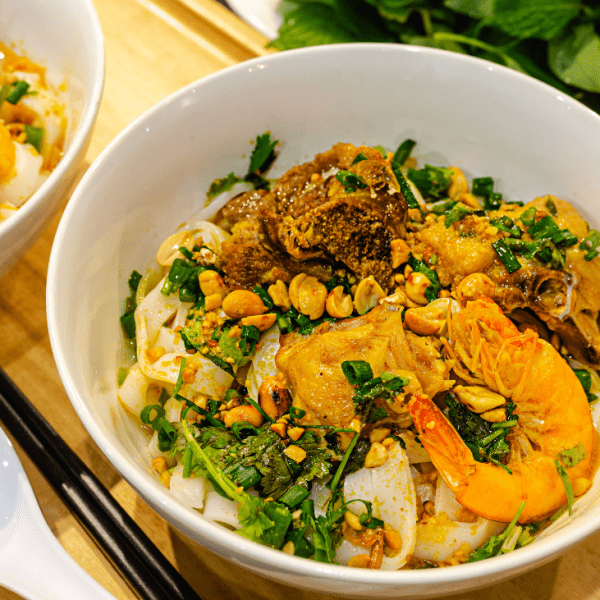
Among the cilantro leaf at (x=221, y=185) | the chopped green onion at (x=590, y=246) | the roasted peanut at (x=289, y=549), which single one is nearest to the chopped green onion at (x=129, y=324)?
the cilantro leaf at (x=221, y=185)

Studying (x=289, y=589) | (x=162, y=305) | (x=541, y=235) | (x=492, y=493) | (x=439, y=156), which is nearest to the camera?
(x=492, y=493)

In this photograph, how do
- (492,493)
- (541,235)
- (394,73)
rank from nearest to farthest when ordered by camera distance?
(492,493), (541,235), (394,73)

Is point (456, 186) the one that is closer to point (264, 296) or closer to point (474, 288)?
point (474, 288)

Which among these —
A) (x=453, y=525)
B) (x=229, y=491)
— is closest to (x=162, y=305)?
(x=229, y=491)

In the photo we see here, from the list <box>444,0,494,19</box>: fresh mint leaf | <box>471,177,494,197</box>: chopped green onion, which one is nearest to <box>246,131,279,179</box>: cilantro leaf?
<box>471,177,494,197</box>: chopped green onion

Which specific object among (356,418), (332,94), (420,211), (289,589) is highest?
(332,94)

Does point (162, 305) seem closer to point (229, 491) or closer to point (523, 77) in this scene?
point (229, 491)

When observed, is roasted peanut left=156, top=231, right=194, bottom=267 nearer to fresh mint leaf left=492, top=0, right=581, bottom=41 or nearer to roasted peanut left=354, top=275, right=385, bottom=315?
roasted peanut left=354, top=275, right=385, bottom=315
